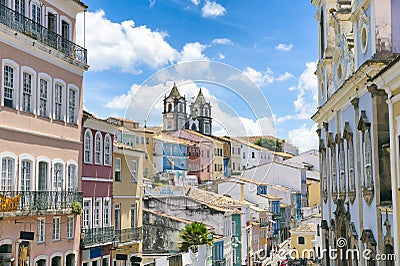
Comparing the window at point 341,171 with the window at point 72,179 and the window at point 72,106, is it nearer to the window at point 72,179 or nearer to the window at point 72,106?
the window at point 72,179

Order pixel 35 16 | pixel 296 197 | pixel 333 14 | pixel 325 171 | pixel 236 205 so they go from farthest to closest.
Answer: pixel 296 197, pixel 236 205, pixel 325 171, pixel 333 14, pixel 35 16

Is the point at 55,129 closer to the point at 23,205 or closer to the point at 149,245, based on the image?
the point at 23,205

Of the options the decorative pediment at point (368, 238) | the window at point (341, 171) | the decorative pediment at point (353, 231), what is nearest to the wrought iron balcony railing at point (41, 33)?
the window at point (341, 171)

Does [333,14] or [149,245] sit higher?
[333,14]

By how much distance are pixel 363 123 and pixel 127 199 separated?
1501cm

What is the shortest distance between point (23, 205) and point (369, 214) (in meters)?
11.4

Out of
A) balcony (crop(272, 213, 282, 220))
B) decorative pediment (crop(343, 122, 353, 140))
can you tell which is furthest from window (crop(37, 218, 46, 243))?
balcony (crop(272, 213, 282, 220))

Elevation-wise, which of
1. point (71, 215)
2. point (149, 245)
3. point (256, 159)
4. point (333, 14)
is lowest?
point (149, 245)

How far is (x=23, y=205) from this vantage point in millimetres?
20844

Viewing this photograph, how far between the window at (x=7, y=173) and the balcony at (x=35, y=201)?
38cm

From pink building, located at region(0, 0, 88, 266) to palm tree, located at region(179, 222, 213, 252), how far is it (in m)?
10.2

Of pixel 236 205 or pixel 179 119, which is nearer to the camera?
pixel 179 119

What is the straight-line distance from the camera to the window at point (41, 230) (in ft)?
73.9

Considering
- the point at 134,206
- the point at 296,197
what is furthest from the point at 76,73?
the point at 296,197
